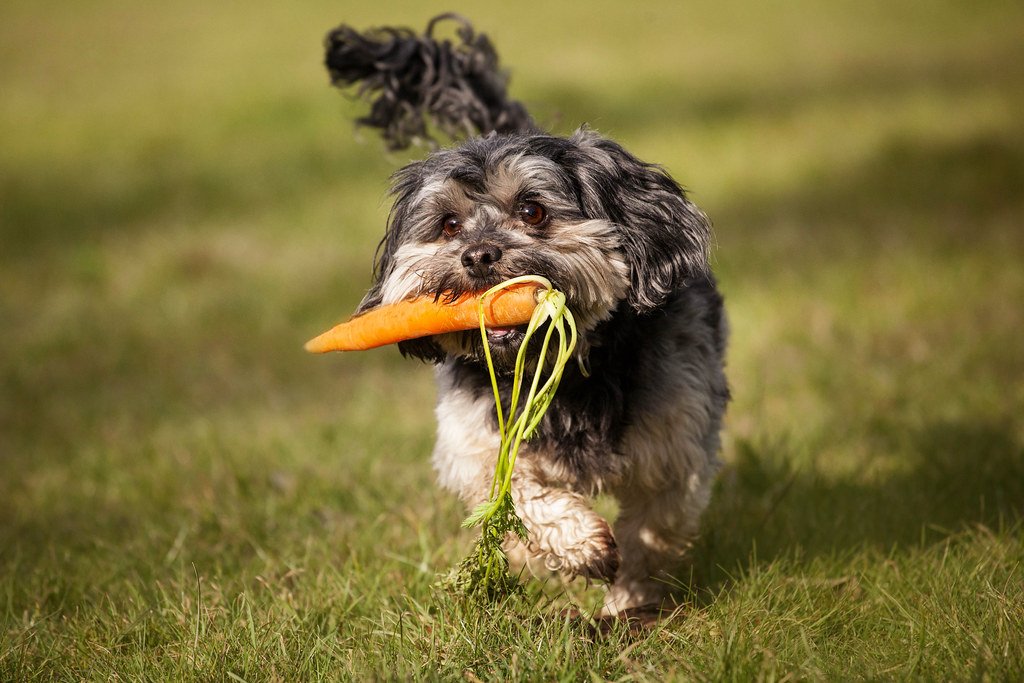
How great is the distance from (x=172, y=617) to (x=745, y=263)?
6.07m

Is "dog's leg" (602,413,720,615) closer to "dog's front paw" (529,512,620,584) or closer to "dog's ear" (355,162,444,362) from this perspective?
"dog's front paw" (529,512,620,584)

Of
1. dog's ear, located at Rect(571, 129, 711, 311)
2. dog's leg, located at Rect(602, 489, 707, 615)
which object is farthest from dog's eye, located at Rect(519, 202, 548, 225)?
dog's leg, located at Rect(602, 489, 707, 615)

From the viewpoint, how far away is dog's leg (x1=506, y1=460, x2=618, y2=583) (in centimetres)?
303

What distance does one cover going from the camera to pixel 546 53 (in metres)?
16.9

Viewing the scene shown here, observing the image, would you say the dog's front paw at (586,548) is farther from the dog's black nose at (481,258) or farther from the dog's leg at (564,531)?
the dog's black nose at (481,258)

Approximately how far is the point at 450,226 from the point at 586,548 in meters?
1.18

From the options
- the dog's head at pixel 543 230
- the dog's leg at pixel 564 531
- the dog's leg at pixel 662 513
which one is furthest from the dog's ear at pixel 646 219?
the dog's leg at pixel 564 531

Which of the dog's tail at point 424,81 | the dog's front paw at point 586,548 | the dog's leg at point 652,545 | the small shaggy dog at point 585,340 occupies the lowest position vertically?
the dog's leg at point 652,545

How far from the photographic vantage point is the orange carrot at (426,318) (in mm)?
3078

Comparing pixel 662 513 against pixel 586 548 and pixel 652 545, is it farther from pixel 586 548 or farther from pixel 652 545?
pixel 586 548

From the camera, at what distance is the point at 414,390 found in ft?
21.2

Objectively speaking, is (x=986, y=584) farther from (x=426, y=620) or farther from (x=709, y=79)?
(x=709, y=79)

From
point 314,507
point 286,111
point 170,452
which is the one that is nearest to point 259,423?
point 170,452

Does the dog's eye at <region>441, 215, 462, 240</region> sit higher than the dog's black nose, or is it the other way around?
the dog's eye at <region>441, 215, 462, 240</region>
